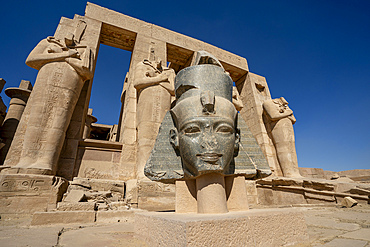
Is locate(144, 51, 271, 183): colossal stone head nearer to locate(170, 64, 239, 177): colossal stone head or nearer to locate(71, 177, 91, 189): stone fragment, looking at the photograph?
locate(170, 64, 239, 177): colossal stone head

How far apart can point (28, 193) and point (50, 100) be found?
1895 millimetres

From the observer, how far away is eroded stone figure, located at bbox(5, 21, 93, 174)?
3684mm

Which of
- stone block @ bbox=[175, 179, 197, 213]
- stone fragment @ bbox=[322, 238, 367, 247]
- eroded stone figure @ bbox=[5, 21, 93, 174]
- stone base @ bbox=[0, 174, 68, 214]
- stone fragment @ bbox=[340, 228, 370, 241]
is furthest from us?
eroded stone figure @ bbox=[5, 21, 93, 174]

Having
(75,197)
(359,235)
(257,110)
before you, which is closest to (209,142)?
(359,235)

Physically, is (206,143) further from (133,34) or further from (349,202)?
(133,34)

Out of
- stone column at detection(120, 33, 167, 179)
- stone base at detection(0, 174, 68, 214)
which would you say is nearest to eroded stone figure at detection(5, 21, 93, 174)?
stone base at detection(0, 174, 68, 214)

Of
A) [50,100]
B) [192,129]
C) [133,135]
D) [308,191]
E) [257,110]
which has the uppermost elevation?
[257,110]

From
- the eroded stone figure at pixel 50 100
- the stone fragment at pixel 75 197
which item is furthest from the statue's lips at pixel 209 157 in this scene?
the eroded stone figure at pixel 50 100

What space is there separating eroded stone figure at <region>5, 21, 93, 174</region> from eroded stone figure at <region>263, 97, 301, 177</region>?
6650 millimetres

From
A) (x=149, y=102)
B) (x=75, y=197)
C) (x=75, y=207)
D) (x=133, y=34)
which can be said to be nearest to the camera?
(x=75, y=207)

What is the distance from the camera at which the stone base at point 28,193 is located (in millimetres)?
3066

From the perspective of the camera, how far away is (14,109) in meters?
7.70

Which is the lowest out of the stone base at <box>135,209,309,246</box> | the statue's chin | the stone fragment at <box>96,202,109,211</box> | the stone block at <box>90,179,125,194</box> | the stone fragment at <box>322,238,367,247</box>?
the stone fragment at <box>322,238,367,247</box>

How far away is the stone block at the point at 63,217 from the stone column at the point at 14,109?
579 cm
